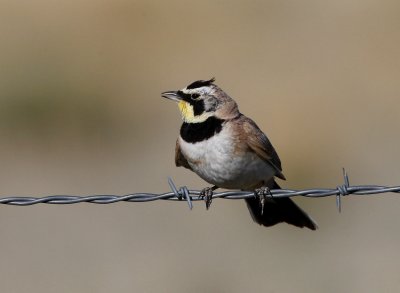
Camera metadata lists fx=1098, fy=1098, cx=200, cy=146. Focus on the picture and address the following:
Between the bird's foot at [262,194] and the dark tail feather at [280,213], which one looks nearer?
the bird's foot at [262,194]

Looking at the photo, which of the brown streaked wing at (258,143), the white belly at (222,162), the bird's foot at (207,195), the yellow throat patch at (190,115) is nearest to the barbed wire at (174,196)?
the bird's foot at (207,195)

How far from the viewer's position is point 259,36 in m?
20.5

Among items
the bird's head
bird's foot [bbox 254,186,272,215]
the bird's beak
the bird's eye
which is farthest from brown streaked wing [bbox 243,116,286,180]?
the bird's beak

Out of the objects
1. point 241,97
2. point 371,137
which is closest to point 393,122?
point 371,137

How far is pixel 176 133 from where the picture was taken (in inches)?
656

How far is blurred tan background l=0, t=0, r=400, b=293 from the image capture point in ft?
42.9

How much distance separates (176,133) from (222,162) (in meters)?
7.82

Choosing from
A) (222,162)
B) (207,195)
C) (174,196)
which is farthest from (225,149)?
(174,196)

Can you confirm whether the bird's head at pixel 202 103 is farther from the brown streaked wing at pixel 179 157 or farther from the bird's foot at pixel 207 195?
A: the bird's foot at pixel 207 195

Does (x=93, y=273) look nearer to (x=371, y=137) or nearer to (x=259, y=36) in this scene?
(x=371, y=137)

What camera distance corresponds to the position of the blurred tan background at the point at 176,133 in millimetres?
13078

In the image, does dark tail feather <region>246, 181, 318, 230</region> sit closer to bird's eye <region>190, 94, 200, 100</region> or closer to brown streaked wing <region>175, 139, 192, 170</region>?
brown streaked wing <region>175, 139, 192, 170</region>

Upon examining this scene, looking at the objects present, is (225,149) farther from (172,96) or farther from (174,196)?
(174,196)

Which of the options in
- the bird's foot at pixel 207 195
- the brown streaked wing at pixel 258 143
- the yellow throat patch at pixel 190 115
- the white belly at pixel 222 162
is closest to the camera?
the bird's foot at pixel 207 195
